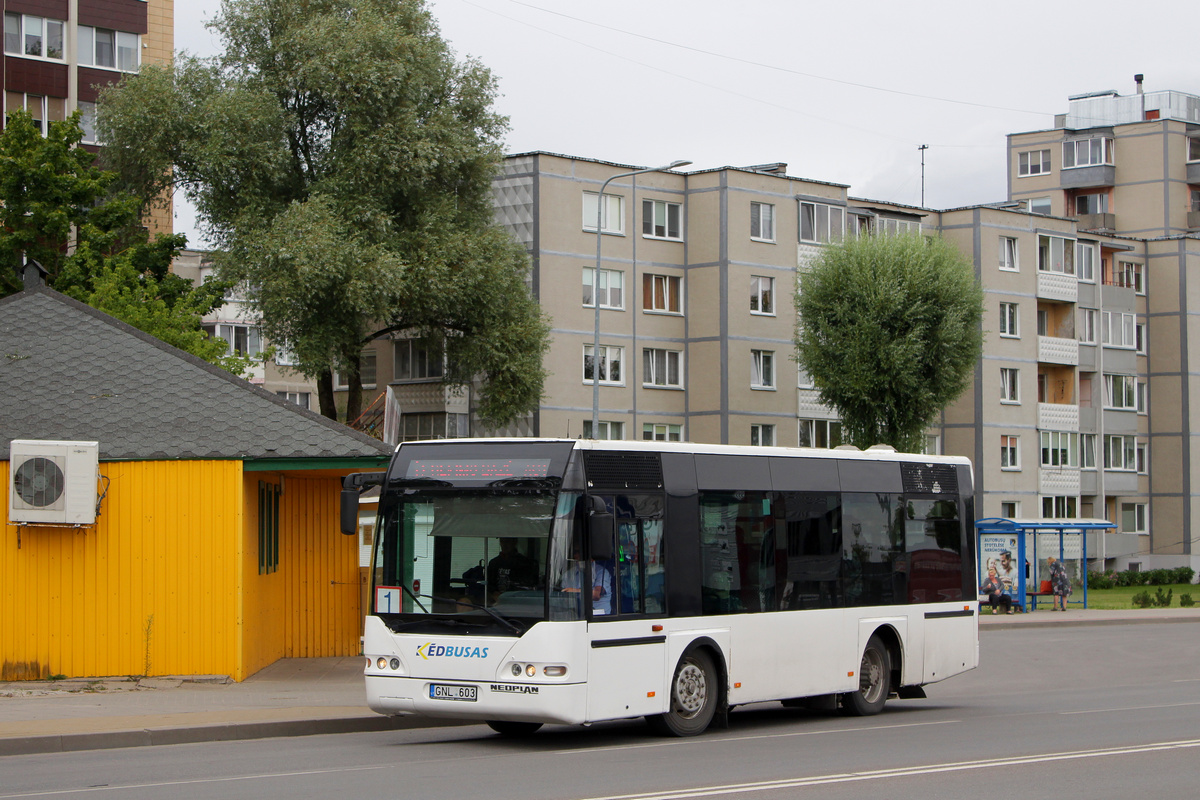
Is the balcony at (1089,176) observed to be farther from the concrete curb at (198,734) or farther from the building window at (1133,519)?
the concrete curb at (198,734)

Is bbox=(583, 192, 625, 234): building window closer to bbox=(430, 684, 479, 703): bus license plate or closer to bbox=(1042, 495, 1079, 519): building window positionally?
bbox=(1042, 495, 1079, 519): building window

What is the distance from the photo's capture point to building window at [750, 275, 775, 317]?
58094mm

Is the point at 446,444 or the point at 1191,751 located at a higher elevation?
the point at 446,444

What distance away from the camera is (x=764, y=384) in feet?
192

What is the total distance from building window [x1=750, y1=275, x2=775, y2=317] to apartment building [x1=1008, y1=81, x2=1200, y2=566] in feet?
77.4

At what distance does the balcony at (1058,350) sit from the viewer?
6950 cm

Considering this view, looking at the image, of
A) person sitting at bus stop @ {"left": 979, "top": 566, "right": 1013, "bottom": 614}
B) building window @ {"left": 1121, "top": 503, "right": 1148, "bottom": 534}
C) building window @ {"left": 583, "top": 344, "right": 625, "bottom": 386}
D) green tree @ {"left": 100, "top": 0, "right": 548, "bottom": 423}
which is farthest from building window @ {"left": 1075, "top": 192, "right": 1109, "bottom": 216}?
green tree @ {"left": 100, "top": 0, "right": 548, "bottom": 423}

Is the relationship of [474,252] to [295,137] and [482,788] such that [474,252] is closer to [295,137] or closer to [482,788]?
[295,137]

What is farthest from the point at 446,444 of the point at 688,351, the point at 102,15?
the point at 102,15

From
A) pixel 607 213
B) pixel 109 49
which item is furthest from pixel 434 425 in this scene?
pixel 109 49

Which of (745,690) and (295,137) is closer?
(745,690)

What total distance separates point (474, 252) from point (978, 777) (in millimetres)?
34251

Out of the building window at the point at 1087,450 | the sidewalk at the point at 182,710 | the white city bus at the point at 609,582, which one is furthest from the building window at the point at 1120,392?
the white city bus at the point at 609,582

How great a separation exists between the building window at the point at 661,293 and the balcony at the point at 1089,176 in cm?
3652
